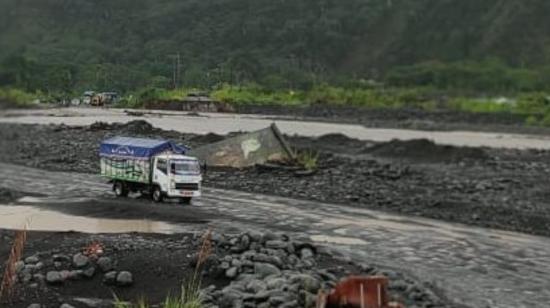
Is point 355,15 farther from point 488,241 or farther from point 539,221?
point 539,221

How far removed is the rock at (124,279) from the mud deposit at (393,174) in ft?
57.3

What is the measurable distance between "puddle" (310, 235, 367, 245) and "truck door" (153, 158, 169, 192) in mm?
6353

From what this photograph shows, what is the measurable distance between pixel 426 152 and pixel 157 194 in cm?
2626

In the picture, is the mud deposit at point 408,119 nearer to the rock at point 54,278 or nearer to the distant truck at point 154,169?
the distant truck at point 154,169

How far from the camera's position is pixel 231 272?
50.7ft

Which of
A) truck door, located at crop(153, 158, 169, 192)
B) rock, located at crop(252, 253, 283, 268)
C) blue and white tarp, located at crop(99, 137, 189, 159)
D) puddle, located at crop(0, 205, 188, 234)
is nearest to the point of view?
rock, located at crop(252, 253, 283, 268)

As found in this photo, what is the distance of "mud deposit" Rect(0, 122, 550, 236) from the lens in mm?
33344

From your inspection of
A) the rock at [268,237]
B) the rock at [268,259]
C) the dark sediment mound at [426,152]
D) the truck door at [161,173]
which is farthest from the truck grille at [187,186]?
the dark sediment mound at [426,152]

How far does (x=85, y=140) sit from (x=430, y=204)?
1104 inches

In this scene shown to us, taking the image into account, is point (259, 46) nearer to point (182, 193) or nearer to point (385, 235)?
point (182, 193)

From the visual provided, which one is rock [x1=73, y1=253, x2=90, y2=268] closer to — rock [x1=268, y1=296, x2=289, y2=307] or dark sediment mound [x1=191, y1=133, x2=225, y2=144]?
rock [x1=268, y1=296, x2=289, y2=307]

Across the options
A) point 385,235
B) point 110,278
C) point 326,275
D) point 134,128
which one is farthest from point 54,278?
point 134,128

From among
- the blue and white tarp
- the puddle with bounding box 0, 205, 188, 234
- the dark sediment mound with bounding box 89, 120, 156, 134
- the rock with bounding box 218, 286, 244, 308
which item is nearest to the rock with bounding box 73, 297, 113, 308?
the rock with bounding box 218, 286, 244, 308

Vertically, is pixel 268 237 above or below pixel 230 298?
above
